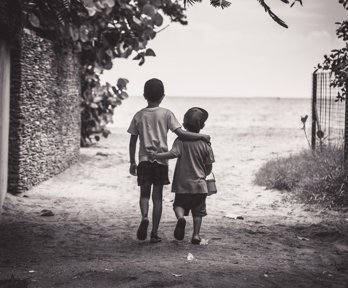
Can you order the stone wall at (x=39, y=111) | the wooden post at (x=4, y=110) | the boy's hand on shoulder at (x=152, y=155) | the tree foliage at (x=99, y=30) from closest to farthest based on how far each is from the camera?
the tree foliage at (x=99, y=30) → the boy's hand on shoulder at (x=152, y=155) → the wooden post at (x=4, y=110) → the stone wall at (x=39, y=111)

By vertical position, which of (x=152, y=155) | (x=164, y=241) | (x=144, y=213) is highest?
(x=152, y=155)

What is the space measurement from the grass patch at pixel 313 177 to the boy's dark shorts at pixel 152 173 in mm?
3241

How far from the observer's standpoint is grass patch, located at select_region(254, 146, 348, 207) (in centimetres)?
787

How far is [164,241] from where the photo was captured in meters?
5.66

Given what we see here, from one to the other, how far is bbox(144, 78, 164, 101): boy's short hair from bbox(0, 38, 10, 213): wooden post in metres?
2.54

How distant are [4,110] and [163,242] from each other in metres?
3.29

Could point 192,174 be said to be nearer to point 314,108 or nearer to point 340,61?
point 340,61

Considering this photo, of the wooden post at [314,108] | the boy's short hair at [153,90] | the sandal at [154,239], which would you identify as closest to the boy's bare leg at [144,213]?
the sandal at [154,239]

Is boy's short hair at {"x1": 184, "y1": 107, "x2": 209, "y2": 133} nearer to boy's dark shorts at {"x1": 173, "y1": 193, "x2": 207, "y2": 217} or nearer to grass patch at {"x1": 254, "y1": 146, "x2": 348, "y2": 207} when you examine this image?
boy's dark shorts at {"x1": 173, "y1": 193, "x2": 207, "y2": 217}

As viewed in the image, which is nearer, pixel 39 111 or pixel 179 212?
pixel 179 212

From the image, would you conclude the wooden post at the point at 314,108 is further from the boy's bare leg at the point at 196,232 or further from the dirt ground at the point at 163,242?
the boy's bare leg at the point at 196,232

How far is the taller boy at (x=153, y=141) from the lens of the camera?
5.44m

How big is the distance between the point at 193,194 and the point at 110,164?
7.02 metres

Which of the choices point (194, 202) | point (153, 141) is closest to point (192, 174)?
point (194, 202)
